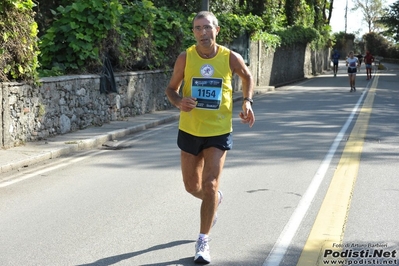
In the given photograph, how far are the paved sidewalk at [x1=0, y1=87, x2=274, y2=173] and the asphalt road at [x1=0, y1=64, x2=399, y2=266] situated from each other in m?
0.23

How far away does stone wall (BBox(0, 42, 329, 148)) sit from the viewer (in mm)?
12742

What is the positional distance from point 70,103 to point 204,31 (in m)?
9.63

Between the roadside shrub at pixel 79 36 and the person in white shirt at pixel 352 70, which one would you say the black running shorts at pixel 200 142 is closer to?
the roadside shrub at pixel 79 36

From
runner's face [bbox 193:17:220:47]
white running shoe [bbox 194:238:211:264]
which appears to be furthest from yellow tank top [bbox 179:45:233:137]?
white running shoe [bbox 194:238:211:264]

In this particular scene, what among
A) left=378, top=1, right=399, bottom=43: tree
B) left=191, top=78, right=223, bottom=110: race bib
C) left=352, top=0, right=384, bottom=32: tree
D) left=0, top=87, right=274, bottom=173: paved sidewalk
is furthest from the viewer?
left=352, top=0, right=384, bottom=32: tree

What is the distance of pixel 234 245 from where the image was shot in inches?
253

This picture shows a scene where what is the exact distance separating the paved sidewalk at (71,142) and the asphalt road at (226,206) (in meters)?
0.23

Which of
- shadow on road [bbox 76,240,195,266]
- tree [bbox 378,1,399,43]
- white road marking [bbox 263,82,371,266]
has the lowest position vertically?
shadow on road [bbox 76,240,195,266]

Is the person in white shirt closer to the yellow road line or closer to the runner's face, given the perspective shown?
the yellow road line

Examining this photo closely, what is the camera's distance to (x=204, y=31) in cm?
593

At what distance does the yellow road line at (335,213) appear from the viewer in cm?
618

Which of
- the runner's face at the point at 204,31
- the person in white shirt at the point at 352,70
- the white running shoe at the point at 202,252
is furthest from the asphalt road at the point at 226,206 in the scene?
the person in white shirt at the point at 352,70

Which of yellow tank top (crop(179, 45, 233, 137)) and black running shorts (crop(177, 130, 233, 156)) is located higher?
yellow tank top (crop(179, 45, 233, 137))

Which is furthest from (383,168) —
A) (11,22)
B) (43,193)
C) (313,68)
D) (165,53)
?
(313,68)
